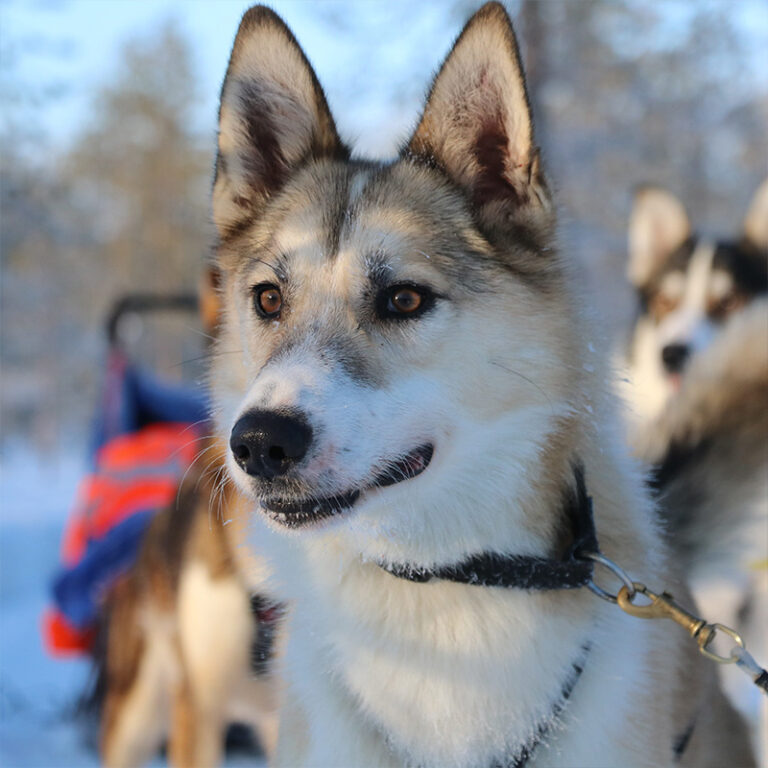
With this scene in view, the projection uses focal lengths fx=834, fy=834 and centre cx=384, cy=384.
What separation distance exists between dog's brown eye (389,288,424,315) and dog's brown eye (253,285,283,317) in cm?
28

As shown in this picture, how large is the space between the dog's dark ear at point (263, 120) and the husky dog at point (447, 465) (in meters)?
0.01

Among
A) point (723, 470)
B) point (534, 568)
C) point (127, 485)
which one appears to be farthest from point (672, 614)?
point (127, 485)

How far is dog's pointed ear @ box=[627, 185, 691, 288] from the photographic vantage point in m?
4.88

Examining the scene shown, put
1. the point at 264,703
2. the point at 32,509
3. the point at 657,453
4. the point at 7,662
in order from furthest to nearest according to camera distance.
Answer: the point at 32,509 → the point at 7,662 → the point at 264,703 → the point at 657,453

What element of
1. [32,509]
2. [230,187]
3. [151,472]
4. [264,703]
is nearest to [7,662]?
[151,472]

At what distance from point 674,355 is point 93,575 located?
306 centimetres

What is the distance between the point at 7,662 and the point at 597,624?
497 cm

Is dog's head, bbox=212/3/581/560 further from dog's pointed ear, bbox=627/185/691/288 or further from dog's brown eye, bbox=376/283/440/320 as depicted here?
dog's pointed ear, bbox=627/185/691/288

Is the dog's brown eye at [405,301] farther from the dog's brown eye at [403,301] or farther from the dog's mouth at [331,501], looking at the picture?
the dog's mouth at [331,501]

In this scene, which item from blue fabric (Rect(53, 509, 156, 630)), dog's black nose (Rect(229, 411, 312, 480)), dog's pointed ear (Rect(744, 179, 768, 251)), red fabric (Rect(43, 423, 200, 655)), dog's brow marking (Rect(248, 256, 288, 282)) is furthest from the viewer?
dog's pointed ear (Rect(744, 179, 768, 251))

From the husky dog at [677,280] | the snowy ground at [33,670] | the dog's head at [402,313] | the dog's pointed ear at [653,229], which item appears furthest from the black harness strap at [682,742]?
the dog's pointed ear at [653,229]

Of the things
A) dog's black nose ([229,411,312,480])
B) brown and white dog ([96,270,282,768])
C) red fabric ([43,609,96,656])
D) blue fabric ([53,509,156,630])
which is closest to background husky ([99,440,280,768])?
brown and white dog ([96,270,282,768])

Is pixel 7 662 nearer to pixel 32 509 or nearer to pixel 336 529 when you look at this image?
pixel 336 529

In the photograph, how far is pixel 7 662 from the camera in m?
5.54
